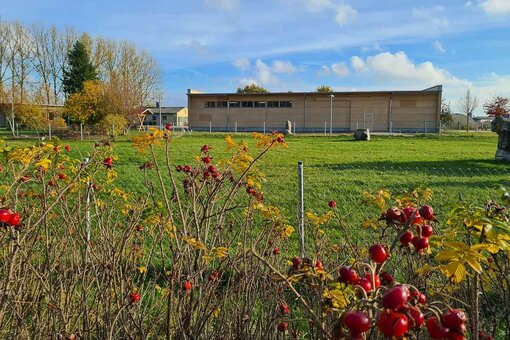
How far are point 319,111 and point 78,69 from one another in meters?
22.6

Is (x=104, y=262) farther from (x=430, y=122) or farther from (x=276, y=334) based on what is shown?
(x=430, y=122)

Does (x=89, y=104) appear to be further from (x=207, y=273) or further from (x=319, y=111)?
(x=207, y=273)

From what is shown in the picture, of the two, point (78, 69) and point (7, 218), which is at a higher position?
point (78, 69)

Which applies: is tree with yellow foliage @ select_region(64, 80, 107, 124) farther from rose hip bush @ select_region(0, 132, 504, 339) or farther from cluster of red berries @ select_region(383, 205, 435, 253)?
cluster of red berries @ select_region(383, 205, 435, 253)

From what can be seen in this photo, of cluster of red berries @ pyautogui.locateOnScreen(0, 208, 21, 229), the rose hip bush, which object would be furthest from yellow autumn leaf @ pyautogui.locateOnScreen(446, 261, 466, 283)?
cluster of red berries @ pyautogui.locateOnScreen(0, 208, 21, 229)

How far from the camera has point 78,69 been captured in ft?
137

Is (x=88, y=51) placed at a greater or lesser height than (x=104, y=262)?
greater

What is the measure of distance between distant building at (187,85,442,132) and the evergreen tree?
33.0 ft

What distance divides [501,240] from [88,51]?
1840 inches

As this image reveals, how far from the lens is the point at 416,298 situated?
3.27 ft

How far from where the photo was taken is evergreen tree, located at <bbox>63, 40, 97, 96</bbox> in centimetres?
4138

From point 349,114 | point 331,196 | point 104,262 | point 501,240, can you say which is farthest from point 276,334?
point 349,114

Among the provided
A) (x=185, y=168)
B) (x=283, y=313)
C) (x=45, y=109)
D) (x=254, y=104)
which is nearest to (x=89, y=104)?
(x=45, y=109)

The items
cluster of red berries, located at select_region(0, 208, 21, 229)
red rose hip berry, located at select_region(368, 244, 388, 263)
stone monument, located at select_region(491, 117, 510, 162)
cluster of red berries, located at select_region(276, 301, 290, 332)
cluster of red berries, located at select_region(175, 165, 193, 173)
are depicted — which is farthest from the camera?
stone monument, located at select_region(491, 117, 510, 162)
